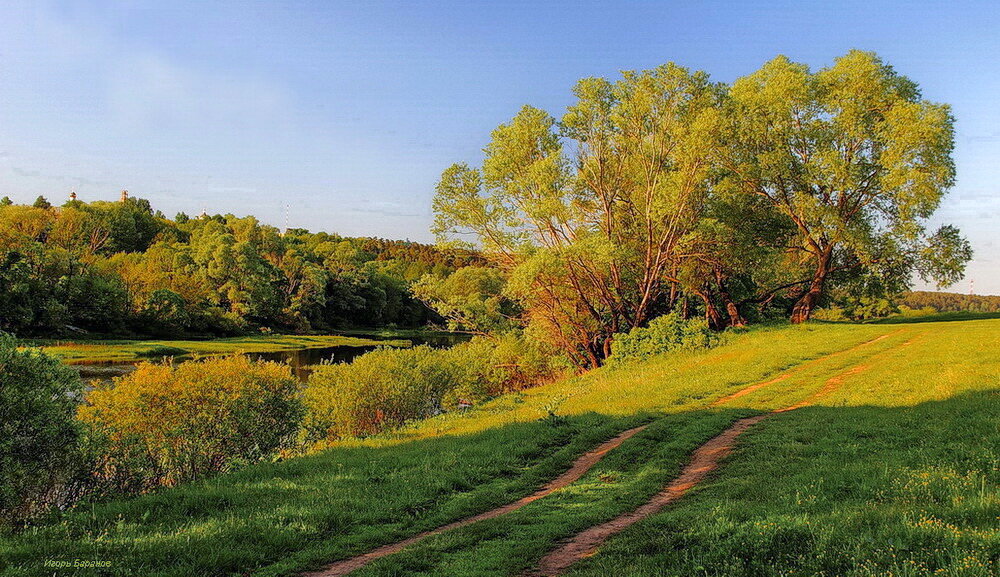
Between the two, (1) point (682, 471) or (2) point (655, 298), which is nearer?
(1) point (682, 471)

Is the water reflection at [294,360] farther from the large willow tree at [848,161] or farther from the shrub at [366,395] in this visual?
the large willow tree at [848,161]

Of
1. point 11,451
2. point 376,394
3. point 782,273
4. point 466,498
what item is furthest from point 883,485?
point 782,273

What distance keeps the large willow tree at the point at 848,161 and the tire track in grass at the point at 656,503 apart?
23284mm

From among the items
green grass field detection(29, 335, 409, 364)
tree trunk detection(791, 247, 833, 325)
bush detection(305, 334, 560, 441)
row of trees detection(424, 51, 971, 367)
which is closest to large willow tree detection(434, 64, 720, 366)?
row of trees detection(424, 51, 971, 367)

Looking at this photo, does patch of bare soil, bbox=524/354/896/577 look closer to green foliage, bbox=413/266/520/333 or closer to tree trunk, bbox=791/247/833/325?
green foliage, bbox=413/266/520/333

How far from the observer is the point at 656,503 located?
31.0 ft

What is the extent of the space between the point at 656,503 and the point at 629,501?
1.49 feet

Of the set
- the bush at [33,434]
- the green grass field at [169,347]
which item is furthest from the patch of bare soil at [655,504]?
the green grass field at [169,347]

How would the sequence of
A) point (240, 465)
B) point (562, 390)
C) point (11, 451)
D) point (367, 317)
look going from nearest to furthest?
point (11, 451) → point (240, 465) → point (562, 390) → point (367, 317)

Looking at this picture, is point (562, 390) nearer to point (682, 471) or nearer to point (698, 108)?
point (682, 471)

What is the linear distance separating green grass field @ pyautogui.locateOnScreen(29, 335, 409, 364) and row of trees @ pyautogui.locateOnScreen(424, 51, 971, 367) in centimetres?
2642

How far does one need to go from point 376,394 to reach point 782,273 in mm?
31006

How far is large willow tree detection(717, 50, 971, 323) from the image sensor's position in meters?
33.2

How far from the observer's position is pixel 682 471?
441 inches
